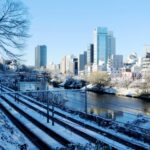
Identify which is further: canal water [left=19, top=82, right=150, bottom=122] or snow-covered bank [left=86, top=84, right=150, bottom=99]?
snow-covered bank [left=86, top=84, right=150, bottom=99]

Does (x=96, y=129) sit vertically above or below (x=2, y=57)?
below

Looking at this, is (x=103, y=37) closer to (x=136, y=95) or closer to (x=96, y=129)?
(x=136, y=95)

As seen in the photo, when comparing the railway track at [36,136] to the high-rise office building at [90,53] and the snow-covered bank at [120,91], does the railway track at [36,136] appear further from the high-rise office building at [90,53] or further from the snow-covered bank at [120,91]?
the high-rise office building at [90,53]

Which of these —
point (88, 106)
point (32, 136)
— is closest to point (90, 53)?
point (88, 106)

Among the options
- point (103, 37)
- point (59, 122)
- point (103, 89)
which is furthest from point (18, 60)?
point (103, 37)

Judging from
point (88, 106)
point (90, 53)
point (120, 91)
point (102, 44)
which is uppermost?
point (102, 44)

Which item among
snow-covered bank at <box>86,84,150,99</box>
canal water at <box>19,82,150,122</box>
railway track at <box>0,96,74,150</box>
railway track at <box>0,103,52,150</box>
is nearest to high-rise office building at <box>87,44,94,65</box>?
snow-covered bank at <box>86,84,150,99</box>

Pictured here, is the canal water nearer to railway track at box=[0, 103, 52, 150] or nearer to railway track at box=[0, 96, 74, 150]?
railway track at box=[0, 96, 74, 150]

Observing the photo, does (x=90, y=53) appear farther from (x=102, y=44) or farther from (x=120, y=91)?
(x=120, y=91)

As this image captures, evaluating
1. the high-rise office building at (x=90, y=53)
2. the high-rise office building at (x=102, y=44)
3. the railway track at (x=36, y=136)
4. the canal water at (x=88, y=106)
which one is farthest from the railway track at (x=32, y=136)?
the high-rise office building at (x=102, y=44)

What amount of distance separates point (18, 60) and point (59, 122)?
3.70 meters

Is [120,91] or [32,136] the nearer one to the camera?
[32,136]

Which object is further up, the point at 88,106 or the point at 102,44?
the point at 102,44

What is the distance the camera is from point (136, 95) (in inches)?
2287
